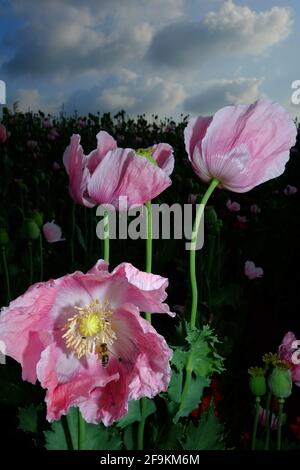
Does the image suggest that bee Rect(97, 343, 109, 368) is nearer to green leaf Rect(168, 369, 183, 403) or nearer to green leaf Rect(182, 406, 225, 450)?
green leaf Rect(168, 369, 183, 403)

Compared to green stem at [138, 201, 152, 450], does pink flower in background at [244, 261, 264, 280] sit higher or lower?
lower

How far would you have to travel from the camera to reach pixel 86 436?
35.0 inches

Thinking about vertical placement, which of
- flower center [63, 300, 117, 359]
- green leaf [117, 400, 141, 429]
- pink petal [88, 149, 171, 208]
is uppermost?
pink petal [88, 149, 171, 208]

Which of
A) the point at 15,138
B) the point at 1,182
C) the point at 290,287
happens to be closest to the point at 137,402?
the point at 290,287

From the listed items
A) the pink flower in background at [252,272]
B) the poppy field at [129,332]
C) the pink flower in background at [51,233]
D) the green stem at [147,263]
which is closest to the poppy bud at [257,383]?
the poppy field at [129,332]

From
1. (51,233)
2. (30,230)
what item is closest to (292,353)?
(30,230)

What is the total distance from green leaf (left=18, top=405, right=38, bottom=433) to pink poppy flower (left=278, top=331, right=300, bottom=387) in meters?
0.50

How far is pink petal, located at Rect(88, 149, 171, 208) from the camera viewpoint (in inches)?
31.2

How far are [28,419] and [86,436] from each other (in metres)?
0.16

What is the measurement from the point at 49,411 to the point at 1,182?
343 centimetres

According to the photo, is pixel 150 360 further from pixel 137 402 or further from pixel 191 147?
pixel 191 147

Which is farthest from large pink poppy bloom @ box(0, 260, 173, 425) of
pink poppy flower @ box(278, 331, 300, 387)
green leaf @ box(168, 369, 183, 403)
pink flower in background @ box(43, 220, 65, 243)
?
pink flower in background @ box(43, 220, 65, 243)

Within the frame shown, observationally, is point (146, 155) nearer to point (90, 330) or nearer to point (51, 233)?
point (90, 330)

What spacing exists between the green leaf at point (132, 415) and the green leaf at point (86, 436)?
24 millimetres
